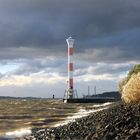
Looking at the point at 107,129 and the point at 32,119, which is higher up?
the point at 32,119

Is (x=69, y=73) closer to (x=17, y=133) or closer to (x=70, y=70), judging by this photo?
(x=70, y=70)

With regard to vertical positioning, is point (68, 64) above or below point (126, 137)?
above

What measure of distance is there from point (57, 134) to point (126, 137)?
246 inches

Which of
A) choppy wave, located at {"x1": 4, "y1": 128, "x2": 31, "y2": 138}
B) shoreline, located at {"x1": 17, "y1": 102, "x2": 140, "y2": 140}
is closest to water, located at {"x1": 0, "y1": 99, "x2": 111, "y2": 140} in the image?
choppy wave, located at {"x1": 4, "y1": 128, "x2": 31, "y2": 138}

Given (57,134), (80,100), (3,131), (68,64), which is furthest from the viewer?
(80,100)

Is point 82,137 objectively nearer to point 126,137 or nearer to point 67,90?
point 126,137

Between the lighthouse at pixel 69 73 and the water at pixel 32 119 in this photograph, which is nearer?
the water at pixel 32 119

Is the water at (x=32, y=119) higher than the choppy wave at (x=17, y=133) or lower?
higher

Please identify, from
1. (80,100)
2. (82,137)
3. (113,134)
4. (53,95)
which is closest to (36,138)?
(82,137)

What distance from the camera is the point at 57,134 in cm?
2852

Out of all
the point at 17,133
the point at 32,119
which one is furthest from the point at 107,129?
the point at 32,119

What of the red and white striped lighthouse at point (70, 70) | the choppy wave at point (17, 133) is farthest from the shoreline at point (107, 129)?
the red and white striped lighthouse at point (70, 70)

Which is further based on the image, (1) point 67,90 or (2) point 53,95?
(2) point 53,95

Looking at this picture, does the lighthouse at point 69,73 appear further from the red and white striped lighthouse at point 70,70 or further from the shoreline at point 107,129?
the shoreline at point 107,129
